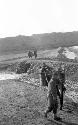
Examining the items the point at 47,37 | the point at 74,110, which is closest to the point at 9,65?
the point at 74,110

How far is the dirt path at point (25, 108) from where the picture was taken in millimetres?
12617

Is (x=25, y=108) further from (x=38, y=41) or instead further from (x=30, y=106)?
(x=38, y=41)

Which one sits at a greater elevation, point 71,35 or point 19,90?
point 71,35

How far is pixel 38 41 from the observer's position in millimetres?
79875

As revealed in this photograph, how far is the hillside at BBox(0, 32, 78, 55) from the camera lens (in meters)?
75.7

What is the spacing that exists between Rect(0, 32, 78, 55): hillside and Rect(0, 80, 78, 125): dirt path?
54.6 meters

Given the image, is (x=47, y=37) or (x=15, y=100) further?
(x=47, y=37)

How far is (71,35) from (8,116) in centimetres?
7250

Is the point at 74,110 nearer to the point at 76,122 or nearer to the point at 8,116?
the point at 76,122

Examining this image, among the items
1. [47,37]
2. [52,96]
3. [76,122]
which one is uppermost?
[47,37]

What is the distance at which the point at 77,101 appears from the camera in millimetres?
16406

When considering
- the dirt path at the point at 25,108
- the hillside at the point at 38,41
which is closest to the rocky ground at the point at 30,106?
the dirt path at the point at 25,108

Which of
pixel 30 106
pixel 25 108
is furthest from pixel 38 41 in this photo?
pixel 25 108

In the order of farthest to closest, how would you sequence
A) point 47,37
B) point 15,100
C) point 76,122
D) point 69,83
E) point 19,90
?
point 47,37 → point 69,83 → point 19,90 → point 15,100 → point 76,122
